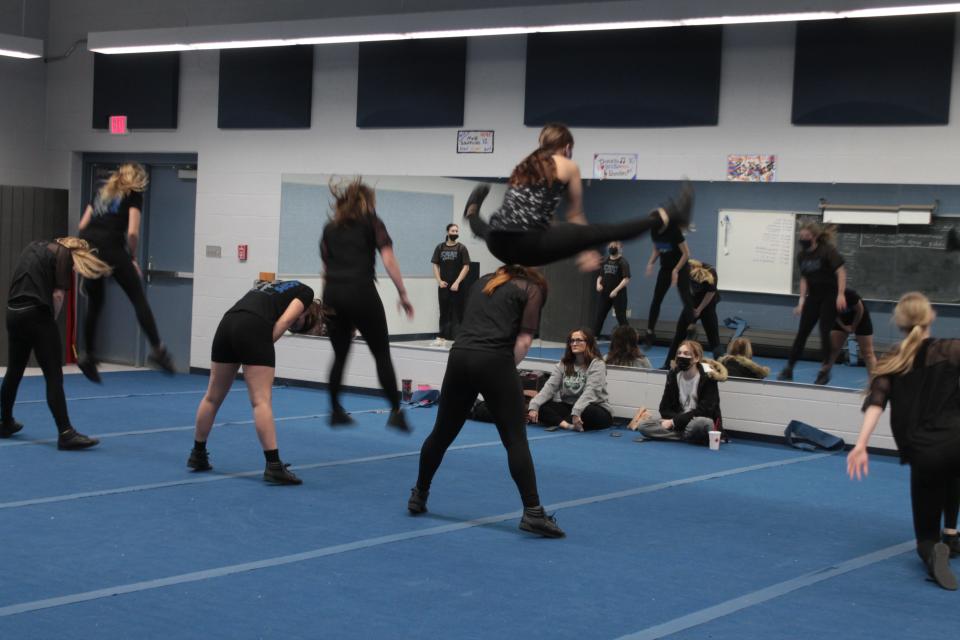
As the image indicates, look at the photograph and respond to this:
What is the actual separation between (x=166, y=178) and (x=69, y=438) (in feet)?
21.9

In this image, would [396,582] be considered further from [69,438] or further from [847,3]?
[847,3]

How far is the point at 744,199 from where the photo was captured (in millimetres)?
10430

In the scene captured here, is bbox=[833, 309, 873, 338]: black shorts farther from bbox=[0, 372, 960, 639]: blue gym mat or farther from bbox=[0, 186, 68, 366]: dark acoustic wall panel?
bbox=[0, 186, 68, 366]: dark acoustic wall panel

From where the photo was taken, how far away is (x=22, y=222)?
14062 millimetres

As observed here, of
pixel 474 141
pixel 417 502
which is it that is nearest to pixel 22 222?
pixel 474 141

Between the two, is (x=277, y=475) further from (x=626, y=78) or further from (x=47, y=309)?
(x=626, y=78)

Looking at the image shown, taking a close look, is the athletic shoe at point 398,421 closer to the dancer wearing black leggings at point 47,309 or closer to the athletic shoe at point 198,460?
the athletic shoe at point 198,460

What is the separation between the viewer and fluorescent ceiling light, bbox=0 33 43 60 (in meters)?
12.6

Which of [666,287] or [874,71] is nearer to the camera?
[874,71]

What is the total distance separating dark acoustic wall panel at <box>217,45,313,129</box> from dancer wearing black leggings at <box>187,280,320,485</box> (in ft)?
19.9

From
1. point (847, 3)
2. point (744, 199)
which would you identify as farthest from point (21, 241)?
point (847, 3)

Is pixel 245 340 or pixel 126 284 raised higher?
pixel 126 284

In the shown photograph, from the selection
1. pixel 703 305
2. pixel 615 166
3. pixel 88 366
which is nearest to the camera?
pixel 88 366

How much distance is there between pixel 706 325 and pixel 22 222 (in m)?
8.79
